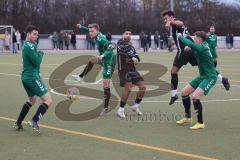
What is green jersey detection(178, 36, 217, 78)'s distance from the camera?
10039 millimetres

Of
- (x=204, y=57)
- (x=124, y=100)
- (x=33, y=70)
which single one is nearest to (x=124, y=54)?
(x=124, y=100)

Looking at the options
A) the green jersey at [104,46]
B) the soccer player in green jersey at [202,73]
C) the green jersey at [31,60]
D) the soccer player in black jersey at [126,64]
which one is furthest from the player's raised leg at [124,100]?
the green jersey at [31,60]

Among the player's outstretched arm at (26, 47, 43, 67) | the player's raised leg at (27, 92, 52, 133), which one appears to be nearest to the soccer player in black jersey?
the player's raised leg at (27, 92, 52, 133)

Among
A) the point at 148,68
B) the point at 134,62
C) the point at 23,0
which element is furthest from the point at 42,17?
the point at 134,62

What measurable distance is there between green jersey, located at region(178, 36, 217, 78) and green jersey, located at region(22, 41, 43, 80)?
2724mm

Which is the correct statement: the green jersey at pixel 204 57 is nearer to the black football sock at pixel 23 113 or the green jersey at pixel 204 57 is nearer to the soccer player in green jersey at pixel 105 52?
the soccer player in green jersey at pixel 105 52

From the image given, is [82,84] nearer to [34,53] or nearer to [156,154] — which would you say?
[34,53]

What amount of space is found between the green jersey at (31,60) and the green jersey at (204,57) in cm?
272

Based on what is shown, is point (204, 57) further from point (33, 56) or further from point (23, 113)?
point (23, 113)

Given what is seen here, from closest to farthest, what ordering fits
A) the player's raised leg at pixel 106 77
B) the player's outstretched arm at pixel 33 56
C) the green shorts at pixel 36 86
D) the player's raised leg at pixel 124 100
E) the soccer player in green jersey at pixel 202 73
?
the player's outstretched arm at pixel 33 56 < the green shorts at pixel 36 86 < the soccer player in green jersey at pixel 202 73 < the player's raised leg at pixel 124 100 < the player's raised leg at pixel 106 77

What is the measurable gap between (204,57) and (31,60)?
3238 millimetres

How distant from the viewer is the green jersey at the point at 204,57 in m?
10.0

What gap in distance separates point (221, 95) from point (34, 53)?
7.41 metres

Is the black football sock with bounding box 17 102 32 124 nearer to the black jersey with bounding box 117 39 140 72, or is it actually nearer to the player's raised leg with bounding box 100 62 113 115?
the player's raised leg with bounding box 100 62 113 115
